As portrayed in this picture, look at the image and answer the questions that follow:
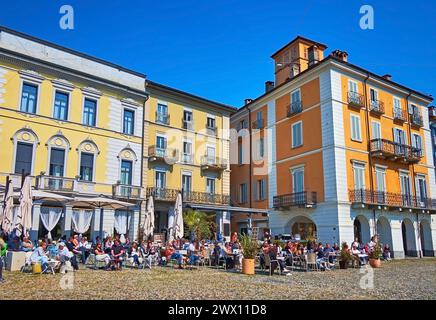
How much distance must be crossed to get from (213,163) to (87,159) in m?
9.93

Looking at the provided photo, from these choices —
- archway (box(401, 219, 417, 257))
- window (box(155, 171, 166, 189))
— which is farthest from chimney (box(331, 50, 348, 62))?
window (box(155, 171, 166, 189))

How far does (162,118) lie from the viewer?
90.2 ft

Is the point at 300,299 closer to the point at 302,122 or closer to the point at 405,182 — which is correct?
the point at 302,122

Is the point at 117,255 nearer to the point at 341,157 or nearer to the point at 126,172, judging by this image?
the point at 126,172

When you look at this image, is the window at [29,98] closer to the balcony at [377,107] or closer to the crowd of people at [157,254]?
the crowd of people at [157,254]

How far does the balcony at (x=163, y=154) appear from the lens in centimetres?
2603

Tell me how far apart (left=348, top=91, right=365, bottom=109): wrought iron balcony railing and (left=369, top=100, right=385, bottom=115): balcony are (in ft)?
2.97

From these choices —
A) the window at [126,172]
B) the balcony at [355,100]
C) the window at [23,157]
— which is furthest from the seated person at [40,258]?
the balcony at [355,100]

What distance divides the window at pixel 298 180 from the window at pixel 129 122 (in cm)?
1164

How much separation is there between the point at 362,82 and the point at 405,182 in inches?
313

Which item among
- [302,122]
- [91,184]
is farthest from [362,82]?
[91,184]

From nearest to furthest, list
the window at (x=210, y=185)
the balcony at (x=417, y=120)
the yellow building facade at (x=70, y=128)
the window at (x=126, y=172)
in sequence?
the yellow building facade at (x=70, y=128) → the window at (x=126, y=172) → the balcony at (x=417, y=120) → the window at (x=210, y=185)

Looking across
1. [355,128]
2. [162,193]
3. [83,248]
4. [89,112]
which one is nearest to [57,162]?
[89,112]

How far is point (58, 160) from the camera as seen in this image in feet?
71.5
